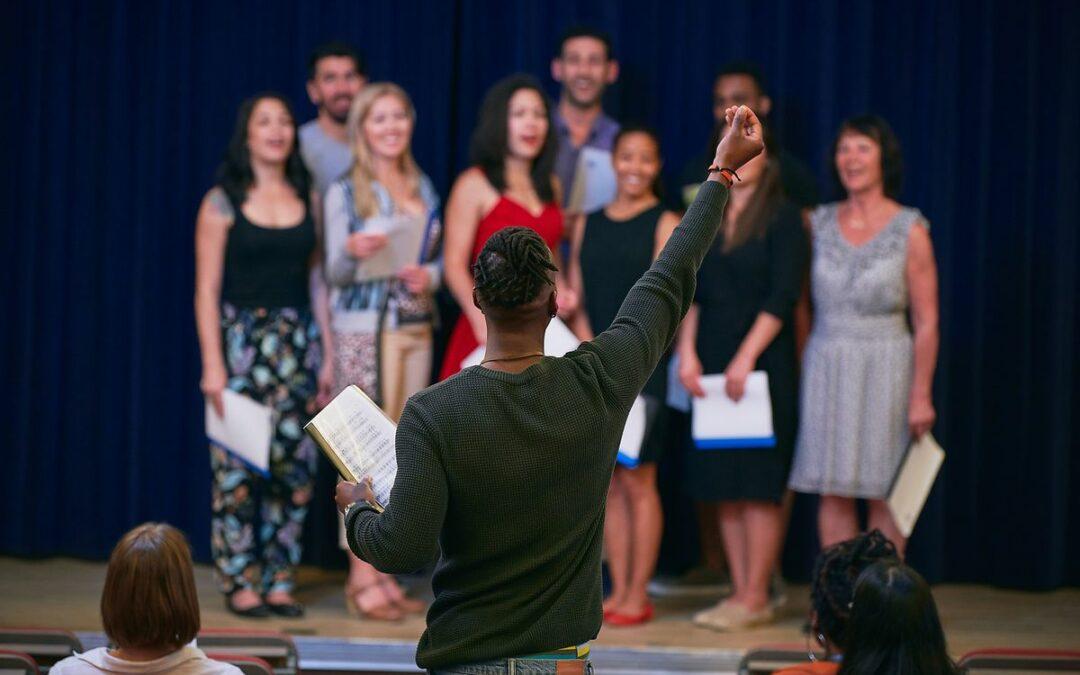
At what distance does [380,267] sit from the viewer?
4.23 metres

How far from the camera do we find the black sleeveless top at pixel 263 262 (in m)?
4.20

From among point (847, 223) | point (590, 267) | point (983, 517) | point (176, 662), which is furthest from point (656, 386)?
point (176, 662)

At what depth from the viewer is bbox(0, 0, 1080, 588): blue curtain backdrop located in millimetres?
4855

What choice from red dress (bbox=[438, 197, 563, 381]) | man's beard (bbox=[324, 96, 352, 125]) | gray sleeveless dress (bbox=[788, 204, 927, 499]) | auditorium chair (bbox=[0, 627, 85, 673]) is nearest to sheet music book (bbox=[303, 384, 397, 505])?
auditorium chair (bbox=[0, 627, 85, 673])

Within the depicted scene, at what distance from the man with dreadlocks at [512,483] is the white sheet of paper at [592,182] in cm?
259

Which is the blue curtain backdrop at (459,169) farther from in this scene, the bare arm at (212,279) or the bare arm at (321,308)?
the bare arm at (212,279)

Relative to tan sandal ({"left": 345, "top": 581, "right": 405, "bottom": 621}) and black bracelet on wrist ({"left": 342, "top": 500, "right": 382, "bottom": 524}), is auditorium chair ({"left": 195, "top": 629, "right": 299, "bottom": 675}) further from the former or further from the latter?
black bracelet on wrist ({"left": 342, "top": 500, "right": 382, "bottom": 524})

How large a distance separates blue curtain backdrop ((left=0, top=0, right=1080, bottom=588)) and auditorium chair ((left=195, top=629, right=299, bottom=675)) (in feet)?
6.37

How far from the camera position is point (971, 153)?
489cm

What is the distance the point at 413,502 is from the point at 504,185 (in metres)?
2.54

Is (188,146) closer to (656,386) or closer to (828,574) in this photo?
(656,386)

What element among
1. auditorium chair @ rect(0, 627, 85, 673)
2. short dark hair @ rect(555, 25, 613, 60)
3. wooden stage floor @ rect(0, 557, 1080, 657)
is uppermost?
short dark hair @ rect(555, 25, 613, 60)

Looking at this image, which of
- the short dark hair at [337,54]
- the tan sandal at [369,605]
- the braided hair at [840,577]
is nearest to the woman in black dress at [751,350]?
the tan sandal at [369,605]

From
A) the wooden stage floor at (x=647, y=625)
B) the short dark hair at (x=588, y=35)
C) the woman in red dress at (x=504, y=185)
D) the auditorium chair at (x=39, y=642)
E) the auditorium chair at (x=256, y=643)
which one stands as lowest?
the wooden stage floor at (x=647, y=625)
